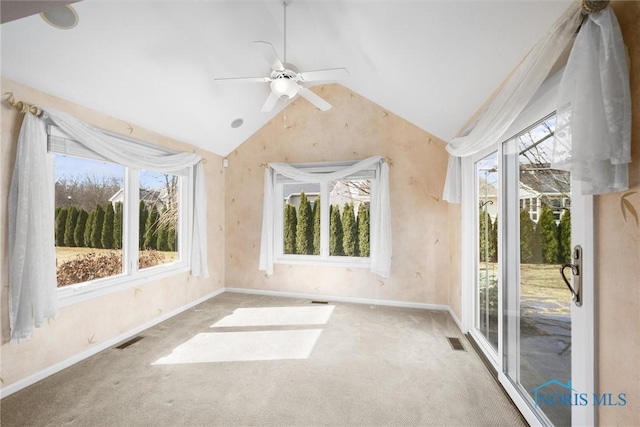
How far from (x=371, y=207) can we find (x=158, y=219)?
2.71m

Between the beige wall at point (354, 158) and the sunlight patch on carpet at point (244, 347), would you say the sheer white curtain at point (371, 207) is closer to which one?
the beige wall at point (354, 158)

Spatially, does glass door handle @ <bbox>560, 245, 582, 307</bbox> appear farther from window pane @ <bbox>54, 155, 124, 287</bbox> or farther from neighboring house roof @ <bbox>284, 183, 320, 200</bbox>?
window pane @ <bbox>54, 155, 124, 287</bbox>

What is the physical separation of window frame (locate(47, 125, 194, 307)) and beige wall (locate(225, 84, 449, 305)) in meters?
0.80

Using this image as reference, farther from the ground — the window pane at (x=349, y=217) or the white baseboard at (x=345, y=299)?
the window pane at (x=349, y=217)

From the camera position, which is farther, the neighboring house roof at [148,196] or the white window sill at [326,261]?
the white window sill at [326,261]

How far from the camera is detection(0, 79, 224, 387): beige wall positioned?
200cm

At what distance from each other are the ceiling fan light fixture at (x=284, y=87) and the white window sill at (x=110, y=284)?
239 cm

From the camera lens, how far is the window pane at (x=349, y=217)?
4020mm

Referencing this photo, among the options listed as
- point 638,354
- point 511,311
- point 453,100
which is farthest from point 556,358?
point 453,100

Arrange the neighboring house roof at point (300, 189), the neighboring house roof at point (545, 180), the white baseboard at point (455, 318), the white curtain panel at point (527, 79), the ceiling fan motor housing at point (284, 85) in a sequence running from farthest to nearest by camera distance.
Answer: the neighboring house roof at point (300, 189) → the white baseboard at point (455, 318) → the ceiling fan motor housing at point (284, 85) → the neighboring house roof at point (545, 180) → the white curtain panel at point (527, 79)

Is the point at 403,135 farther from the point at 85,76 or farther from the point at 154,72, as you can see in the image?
the point at 85,76

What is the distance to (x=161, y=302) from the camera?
10.9 ft

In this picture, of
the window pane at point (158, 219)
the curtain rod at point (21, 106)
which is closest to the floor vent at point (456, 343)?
the window pane at point (158, 219)

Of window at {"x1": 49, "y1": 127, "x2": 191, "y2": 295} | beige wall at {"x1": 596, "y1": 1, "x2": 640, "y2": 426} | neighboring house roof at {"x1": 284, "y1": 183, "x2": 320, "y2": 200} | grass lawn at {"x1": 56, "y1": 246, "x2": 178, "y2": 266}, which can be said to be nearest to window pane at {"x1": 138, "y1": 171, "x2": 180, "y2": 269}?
window at {"x1": 49, "y1": 127, "x2": 191, "y2": 295}
